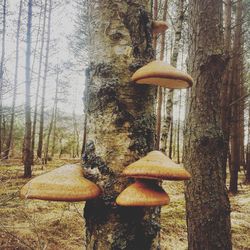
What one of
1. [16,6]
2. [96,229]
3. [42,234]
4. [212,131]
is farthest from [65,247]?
[16,6]

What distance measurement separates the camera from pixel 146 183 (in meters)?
1.18

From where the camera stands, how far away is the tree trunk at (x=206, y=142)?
11.9ft

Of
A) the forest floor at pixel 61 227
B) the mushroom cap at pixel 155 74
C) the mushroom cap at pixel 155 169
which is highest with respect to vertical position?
the mushroom cap at pixel 155 74

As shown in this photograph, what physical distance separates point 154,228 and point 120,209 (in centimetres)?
17

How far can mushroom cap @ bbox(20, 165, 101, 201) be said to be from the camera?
110cm

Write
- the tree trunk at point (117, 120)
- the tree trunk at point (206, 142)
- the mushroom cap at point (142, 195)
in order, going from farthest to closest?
the tree trunk at point (206, 142) → the tree trunk at point (117, 120) → the mushroom cap at point (142, 195)

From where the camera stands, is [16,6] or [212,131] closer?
[212,131]

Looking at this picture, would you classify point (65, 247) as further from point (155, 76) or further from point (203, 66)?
point (155, 76)

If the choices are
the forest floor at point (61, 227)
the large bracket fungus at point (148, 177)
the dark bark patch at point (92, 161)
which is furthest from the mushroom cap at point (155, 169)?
the forest floor at point (61, 227)

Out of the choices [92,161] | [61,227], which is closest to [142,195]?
[92,161]

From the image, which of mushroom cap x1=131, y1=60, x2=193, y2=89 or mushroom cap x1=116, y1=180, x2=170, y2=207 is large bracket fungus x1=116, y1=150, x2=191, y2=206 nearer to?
mushroom cap x1=116, y1=180, x2=170, y2=207

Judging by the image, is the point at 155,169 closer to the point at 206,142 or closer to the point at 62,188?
the point at 62,188

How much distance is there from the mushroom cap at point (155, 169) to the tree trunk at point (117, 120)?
0.12 metres

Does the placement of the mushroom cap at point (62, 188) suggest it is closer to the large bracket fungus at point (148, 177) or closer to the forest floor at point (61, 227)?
the large bracket fungus at point (148, 177)
